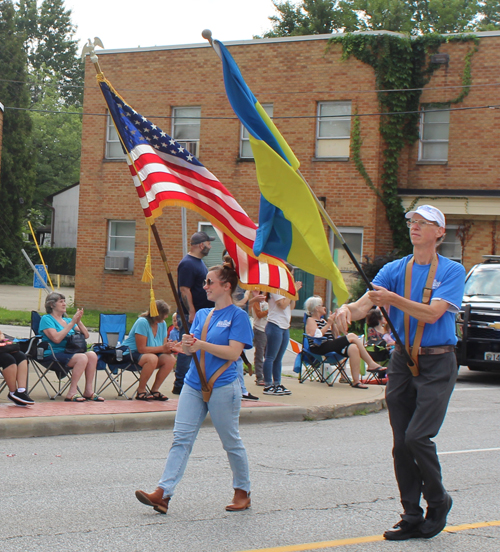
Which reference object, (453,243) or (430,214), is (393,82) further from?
(430,214)

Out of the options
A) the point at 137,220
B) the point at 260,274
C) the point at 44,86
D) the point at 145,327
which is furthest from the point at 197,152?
the point at 44,86

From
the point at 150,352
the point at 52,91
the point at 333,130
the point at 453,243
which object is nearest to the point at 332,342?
the point at 150,352

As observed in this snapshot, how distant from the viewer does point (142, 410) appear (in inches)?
359

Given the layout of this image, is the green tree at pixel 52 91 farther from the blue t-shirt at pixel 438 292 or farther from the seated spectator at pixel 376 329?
the blue t-shirt at pixel 438 292

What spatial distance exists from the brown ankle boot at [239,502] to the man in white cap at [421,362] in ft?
3.58

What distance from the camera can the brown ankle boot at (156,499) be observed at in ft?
16.9

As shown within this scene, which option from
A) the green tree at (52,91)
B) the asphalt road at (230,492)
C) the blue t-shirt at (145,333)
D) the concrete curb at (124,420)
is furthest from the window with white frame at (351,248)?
the green tree at (52,91)

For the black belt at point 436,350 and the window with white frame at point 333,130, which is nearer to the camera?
the black belt at point 436,350

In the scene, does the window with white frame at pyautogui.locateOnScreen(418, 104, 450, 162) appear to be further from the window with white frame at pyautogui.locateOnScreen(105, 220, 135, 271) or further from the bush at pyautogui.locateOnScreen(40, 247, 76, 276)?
the bush at pyautogui.locateOnScreen(40, 247, 76, 276)

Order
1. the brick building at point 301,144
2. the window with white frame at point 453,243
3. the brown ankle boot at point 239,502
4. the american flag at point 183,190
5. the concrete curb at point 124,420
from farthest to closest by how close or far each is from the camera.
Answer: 1. the window with white frame at point 453,243
2. the brick building at point 301,144
3. the concrete curb at point 124,420
4. the american flag at point 183,190
5. the brown ankle boot at point 239,502

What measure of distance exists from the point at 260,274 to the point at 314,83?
1753 centimetres

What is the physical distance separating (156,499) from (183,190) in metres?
2.88

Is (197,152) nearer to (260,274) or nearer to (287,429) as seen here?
(287,429)

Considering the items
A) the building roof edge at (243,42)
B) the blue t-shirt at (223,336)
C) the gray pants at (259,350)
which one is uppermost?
the building roof edge at (243,42)
